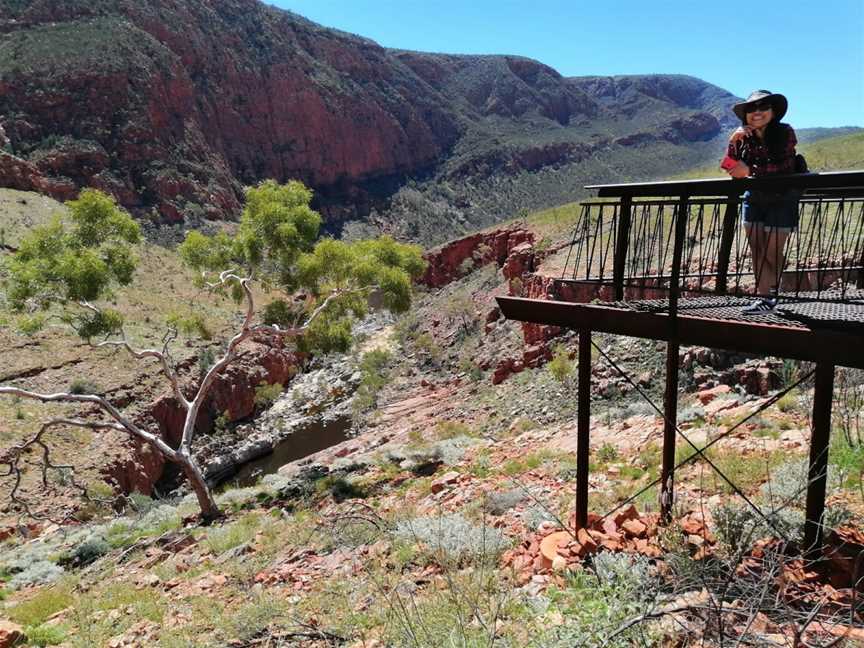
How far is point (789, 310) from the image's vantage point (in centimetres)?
379

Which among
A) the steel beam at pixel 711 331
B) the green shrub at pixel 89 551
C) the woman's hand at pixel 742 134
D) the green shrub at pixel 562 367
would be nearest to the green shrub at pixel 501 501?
the steel beam at pixel 711 331

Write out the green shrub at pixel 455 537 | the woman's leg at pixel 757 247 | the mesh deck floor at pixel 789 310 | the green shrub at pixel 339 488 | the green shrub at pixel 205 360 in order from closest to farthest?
the mesh deck floor at pixel 789 310 < the woman's leg at pixel 757 247 < the green shrub at pixel 455 537 < the green shrub at pixel 339 488 < the green shrub at pixel 205 360

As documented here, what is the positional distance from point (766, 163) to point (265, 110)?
68369mm

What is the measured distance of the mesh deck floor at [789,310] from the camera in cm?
331

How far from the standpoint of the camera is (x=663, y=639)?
3.02m

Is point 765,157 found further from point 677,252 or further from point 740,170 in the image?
point 677,252

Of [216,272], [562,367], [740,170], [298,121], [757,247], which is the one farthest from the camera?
[298,121]

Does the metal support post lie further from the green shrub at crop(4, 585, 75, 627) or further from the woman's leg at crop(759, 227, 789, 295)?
the green shrub at crop(4, 585, 75, 627)

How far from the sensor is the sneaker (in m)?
3.92

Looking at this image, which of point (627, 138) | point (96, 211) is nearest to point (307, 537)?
point (96, 211)

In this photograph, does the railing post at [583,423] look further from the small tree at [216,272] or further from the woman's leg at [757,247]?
the small tree at [216,272]

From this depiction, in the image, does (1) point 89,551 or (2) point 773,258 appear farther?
(1) point 89,551

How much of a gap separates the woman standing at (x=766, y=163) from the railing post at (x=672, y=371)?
20.8 inches

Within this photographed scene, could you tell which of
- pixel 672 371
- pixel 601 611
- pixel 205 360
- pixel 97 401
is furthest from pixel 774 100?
pixel 205 360
